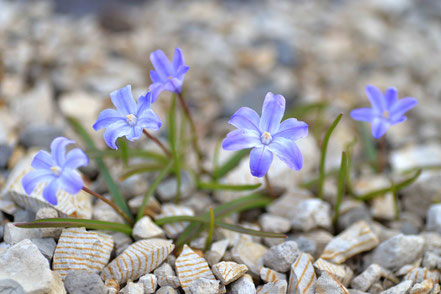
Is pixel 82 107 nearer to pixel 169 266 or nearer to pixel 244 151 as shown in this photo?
pixel 244 151

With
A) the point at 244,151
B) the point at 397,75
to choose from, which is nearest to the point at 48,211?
the point at 244,151

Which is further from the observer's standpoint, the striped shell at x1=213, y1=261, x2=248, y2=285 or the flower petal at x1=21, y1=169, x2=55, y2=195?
the striped shell at x1=213, y1=261, x2=248, y2=285

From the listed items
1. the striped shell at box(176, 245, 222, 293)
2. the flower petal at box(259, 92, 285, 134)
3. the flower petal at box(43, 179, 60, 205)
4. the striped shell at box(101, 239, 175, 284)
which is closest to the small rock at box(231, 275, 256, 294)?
the striped shell at box(176, 245, 222, 293)

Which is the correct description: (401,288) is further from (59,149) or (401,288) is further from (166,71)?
(59,149)

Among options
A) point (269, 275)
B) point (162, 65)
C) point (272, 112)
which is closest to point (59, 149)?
point (162, 65)

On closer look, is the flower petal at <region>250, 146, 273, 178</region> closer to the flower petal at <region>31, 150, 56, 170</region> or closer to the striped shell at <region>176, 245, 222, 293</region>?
the striped shell at <region>176, 245, 222, 293</region>

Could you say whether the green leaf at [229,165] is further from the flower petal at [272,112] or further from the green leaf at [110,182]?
the flower petal at [272,112]
